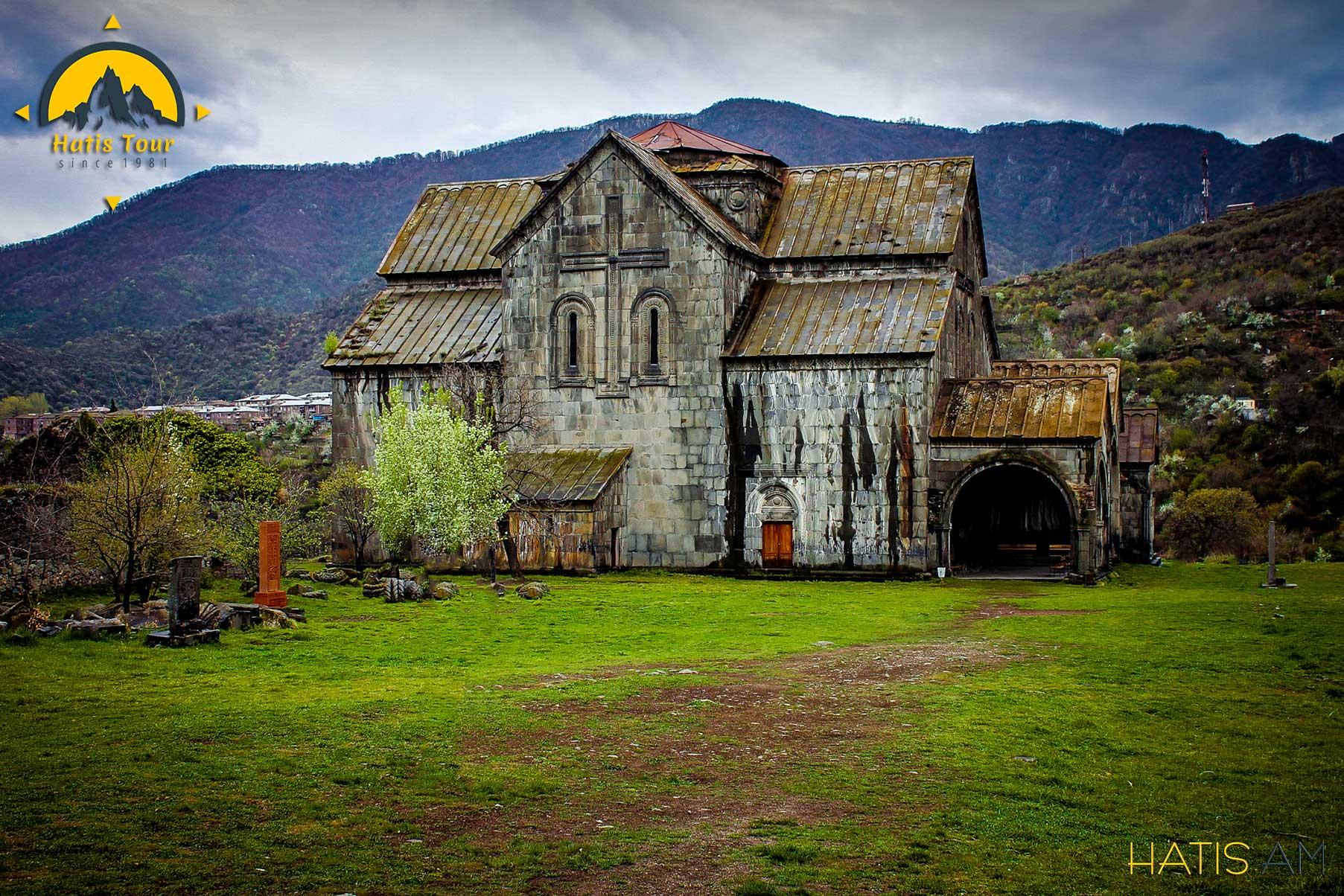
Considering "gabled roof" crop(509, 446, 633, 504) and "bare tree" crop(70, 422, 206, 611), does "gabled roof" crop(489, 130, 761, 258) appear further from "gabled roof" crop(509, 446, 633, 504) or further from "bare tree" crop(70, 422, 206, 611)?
"bare tree" crop(70, 422, 206, 611)

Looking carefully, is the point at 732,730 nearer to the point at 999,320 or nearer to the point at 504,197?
the point at 504,197

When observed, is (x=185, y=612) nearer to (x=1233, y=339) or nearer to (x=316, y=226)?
(x=1233, y=339)

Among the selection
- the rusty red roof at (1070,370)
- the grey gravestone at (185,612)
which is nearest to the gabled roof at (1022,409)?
the rusty red roof at (1070,370)

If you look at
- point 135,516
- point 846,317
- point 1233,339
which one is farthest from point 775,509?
point 1233,339

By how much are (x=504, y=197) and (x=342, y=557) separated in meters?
13.2

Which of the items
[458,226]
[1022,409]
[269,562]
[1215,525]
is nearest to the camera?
[269,562]

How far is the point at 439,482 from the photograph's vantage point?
3002cm

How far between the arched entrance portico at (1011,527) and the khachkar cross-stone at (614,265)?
32.8 ft

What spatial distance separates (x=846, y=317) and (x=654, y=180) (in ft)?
21.1

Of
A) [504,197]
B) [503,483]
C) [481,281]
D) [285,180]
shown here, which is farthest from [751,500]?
[285,180]

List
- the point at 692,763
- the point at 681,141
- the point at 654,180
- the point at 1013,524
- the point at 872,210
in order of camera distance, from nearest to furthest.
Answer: the point at 692,763
the point at 654,180
the point at 872,210
the point at 1013,524
the point at 681,141

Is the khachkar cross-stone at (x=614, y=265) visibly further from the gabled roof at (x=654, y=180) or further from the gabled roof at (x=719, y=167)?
the gabled roof at (x=719, y=167)

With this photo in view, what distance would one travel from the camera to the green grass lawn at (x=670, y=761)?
32.6ft

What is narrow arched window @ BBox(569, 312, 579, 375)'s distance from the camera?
36.4m
